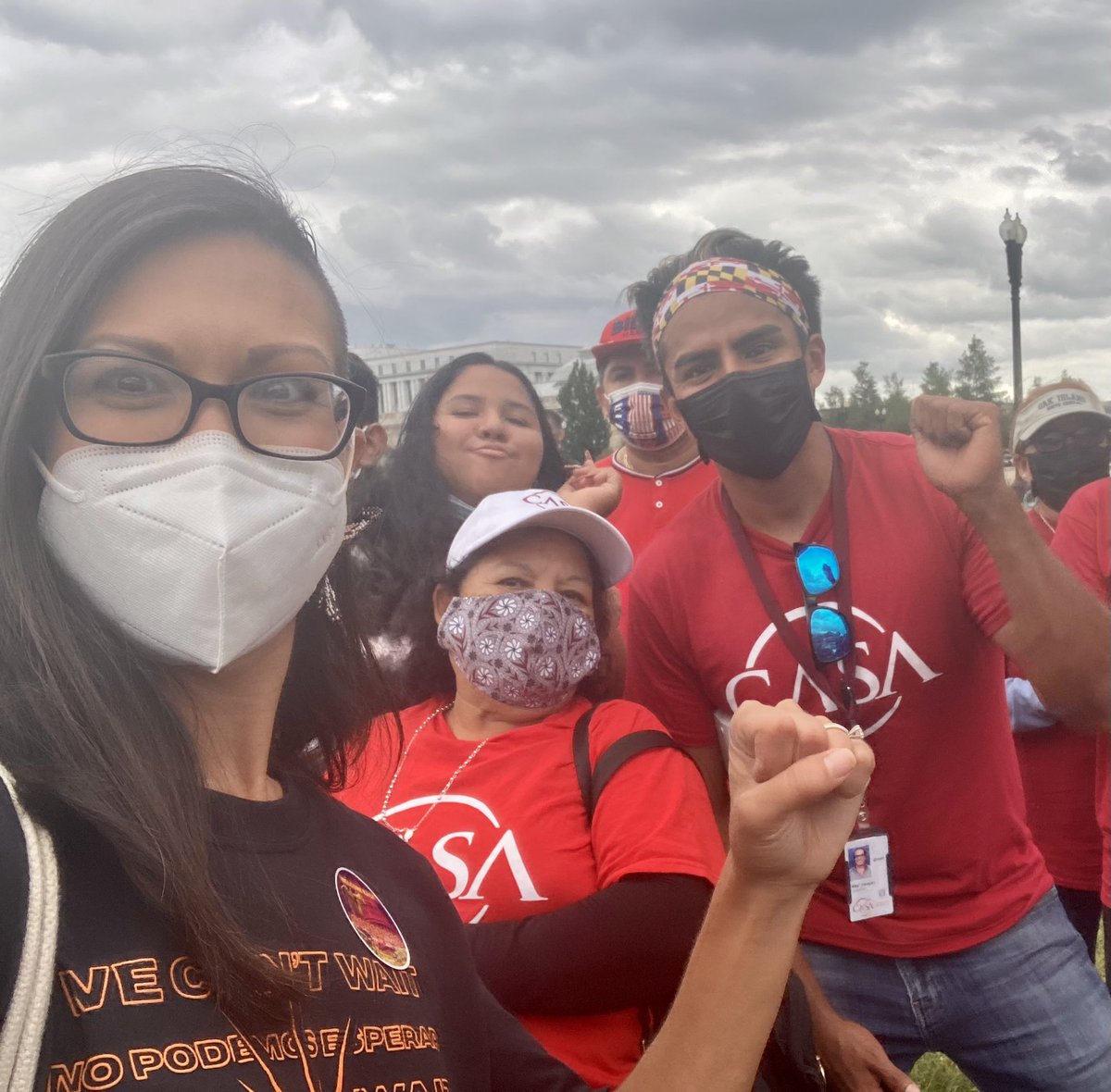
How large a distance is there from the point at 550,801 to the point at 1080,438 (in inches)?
120

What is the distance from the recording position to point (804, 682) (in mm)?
2432

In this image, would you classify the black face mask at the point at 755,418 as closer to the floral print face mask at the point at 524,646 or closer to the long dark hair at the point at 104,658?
the floral print face mask at the point at 524,646

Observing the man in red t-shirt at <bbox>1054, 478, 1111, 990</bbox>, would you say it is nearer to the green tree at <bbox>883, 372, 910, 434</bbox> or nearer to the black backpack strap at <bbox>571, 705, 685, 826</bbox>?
the black backpack strap at <bbox>571, 705, 685, 826</bbox>

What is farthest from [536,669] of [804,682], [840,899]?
[840,899]

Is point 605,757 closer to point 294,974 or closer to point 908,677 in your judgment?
point 908,677

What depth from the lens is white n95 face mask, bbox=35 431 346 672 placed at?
3.68 ft

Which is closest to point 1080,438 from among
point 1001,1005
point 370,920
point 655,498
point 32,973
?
point 655,498

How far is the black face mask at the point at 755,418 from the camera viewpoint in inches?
102

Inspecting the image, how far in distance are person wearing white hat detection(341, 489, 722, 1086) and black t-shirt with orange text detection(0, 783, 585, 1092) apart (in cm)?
54

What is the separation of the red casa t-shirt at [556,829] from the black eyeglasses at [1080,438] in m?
2.67

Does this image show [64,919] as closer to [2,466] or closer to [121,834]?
[121,834]

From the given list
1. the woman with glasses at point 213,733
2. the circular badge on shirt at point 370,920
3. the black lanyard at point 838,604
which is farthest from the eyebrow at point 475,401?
the circular badge on shirt at point 370,920

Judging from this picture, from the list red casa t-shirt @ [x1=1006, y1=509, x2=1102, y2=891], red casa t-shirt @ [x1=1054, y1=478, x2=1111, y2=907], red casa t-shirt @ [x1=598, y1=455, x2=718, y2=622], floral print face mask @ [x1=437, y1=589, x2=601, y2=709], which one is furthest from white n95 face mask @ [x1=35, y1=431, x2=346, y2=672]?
red casa t-shirt @ [x1=1006, y1=509, x2=1102, y2=891]

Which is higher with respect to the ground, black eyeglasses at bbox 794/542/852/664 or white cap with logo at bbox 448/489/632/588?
white cap with logo at bbox 448/489/632/588
